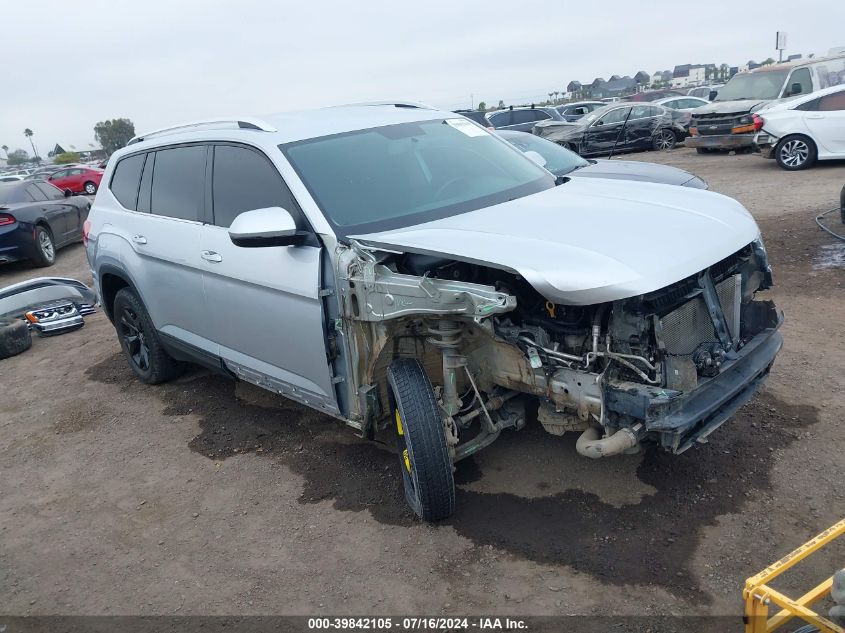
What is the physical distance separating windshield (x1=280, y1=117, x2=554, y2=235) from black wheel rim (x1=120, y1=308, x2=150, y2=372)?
96.2 inches

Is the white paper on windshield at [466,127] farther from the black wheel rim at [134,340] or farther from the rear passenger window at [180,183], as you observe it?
the black wheel rim at [134,340]

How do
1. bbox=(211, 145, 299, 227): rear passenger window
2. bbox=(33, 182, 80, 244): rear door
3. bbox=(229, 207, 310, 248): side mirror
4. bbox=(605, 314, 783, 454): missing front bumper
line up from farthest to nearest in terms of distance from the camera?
bbox=(33, 182, 80, 244): rear door
bbox=(211, 145, 299, 227): rear passenger window
bbox=(229, 207, 310, 248): side mirror
bbox=(605, 314, 783, 454): missing front bumper

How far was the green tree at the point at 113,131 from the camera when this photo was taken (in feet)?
233

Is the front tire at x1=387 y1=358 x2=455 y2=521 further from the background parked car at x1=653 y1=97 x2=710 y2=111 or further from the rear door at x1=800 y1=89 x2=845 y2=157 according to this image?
the background parked car at x1=653 y1=97 x2=710 y2=111

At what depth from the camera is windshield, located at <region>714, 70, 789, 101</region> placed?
14406mm

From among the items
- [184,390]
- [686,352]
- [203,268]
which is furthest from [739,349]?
[184,390]

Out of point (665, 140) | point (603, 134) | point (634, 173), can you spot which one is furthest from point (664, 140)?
point (634, 173)

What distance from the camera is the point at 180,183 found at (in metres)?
4.61

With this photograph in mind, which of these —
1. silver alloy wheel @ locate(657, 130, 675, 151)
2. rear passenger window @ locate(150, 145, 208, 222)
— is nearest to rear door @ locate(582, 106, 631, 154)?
silver alloy wheel @ locate(657, 130, 675, 151)

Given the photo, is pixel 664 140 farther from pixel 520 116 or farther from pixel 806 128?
pixel 806 128

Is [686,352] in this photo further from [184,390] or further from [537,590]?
[184,390]

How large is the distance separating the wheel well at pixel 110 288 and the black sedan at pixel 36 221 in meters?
6.47

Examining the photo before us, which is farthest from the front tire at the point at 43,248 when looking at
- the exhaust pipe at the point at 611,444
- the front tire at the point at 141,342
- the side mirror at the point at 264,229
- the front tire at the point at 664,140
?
the front tire at the point at 664,140

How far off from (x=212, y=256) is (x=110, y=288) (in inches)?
77.8
